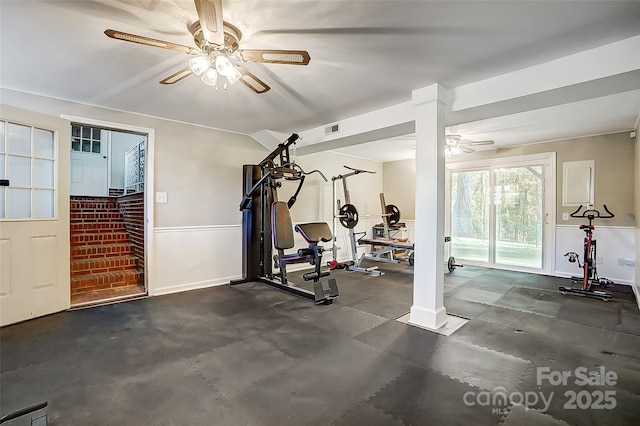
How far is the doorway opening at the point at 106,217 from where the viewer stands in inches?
170

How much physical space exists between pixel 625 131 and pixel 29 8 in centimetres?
752

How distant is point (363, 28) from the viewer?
2072mm

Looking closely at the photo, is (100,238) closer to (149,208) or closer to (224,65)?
(149,208)

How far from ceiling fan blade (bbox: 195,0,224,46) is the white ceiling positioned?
0.80 ft

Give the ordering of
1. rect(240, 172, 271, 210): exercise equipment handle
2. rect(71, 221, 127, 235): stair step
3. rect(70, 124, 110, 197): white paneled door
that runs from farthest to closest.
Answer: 1. rect(70, 124, 110, 197): white paneled door
2. rect(71, 221, 127, 235): stair step
3. rect(240, 172, 271, 210): exercise equipment handle

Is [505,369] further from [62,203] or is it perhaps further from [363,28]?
[62,203]

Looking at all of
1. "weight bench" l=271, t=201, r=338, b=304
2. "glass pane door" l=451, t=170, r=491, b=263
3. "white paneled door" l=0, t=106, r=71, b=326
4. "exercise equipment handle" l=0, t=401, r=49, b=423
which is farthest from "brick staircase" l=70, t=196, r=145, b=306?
"glass pane door" l=451, t=170, r=491, b=263

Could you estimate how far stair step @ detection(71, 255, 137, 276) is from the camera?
4516 millimetres

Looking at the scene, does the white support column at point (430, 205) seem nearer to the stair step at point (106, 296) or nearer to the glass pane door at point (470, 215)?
the stair step at point (106, 296)

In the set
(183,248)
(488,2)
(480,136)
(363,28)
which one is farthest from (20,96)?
(480,136)

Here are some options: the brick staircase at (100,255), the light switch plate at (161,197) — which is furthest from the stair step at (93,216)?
the light switch plate at (161,197)

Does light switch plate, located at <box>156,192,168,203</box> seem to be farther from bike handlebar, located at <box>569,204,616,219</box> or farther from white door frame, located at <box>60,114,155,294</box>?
bike handlebar, located at <box>569,204,616,219</box>

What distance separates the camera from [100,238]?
5.24 meters

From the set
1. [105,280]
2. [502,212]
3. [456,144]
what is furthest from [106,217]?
[502,212]
